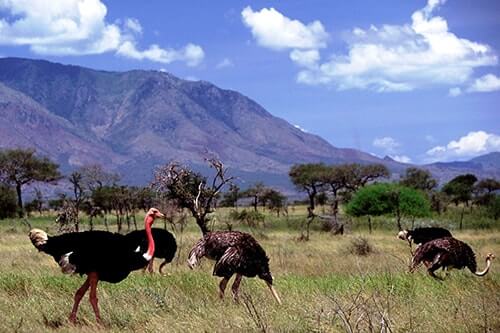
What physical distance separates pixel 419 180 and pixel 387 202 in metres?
35.9

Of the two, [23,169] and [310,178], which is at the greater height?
[310,178]

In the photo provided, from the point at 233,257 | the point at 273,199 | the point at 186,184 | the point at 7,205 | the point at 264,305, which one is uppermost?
the point at 186,184

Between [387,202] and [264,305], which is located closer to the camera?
[264,305]

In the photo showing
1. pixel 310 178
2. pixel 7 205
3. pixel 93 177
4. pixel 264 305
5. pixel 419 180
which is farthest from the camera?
pixel 419 180

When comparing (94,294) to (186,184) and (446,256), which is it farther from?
(186,184)

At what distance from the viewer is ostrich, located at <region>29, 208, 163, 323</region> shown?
8.94 m

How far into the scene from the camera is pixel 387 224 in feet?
136

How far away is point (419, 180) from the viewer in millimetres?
84062

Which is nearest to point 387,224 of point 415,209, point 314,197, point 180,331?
point 415,209

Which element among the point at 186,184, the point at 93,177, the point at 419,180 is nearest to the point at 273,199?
the point at 419,180

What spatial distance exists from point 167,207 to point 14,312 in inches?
731

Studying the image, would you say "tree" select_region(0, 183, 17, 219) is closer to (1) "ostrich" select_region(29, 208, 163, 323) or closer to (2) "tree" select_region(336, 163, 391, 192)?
(2) "tree" select_region(336, 163, 391, 192)

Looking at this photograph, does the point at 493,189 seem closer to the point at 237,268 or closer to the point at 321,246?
the point at 321,246

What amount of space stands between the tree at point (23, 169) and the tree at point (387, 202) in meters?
30.3
